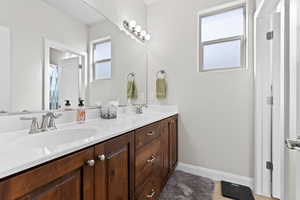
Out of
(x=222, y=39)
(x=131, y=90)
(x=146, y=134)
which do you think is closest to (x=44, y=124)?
(x=146, y=134)

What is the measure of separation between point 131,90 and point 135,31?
0.87m

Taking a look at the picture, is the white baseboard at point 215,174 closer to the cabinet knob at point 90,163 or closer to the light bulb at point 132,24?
the cabinet knob at point 90,163

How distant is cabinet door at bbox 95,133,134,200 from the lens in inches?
30.0

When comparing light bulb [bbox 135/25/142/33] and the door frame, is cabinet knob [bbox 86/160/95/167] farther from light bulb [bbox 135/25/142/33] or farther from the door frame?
light bulb [bbox 135/25/142/33]

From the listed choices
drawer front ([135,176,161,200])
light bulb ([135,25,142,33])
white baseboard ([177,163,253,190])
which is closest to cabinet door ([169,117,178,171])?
white baseboard ([177,163,253,190])

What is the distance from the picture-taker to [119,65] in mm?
1906

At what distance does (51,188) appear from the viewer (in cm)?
55

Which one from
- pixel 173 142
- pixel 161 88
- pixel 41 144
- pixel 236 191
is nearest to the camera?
pixel 41 144

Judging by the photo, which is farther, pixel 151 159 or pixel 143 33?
pixel 143 33

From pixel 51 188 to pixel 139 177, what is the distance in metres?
0.71

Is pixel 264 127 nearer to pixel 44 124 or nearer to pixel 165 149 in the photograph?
pixel 165 149

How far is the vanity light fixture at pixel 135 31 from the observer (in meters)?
2.01

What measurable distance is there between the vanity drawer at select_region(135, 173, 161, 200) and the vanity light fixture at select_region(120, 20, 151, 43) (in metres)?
1.80

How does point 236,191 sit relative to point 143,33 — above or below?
below
